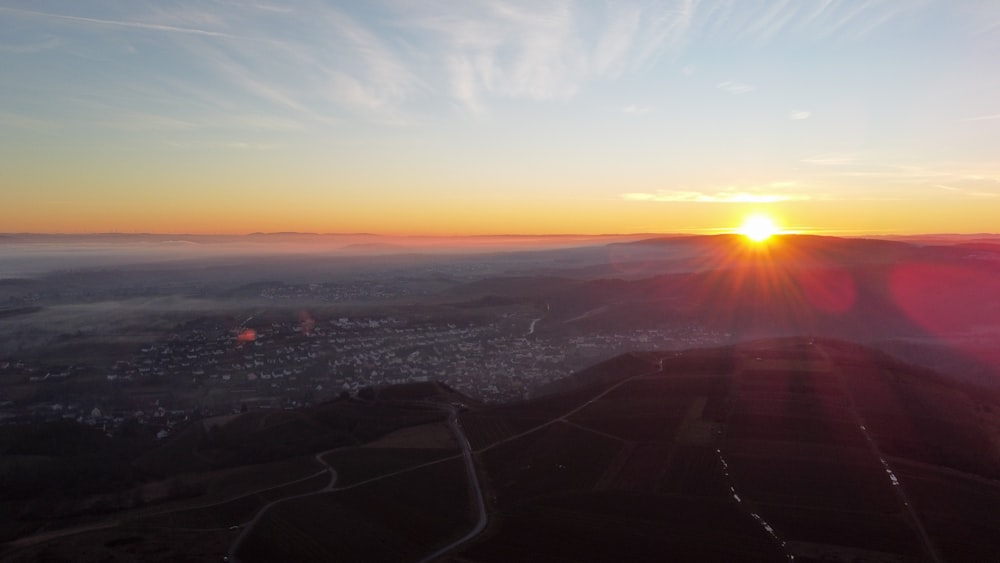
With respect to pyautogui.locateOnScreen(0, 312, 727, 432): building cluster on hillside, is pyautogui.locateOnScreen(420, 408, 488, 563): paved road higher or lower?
higher

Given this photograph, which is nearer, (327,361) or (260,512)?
(260,512)

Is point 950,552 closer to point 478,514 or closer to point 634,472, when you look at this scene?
point 634,472

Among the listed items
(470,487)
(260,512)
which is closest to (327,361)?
(470,487)

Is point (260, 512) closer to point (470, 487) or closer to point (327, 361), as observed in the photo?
point (470, 487)

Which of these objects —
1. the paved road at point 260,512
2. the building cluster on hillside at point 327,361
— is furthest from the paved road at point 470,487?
the building cluster on hillside at point 327,361

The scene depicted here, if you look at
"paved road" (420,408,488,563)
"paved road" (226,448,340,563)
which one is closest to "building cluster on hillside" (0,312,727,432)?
"paved road" (420,408,488,563)

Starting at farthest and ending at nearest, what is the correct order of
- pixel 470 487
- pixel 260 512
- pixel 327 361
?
1. pixel 327 361
2. pixel 470 487
3. pixel 260 512

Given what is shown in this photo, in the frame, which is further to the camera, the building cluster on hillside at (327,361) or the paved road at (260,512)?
the building cluster on hillside at (327,361)

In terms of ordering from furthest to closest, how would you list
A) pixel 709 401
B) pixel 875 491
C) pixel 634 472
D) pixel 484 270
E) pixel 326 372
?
1. pixel 484 270
2. pixel 326 372
3. pixel 709 401
4. pixel 634 472
5. pixel 875 491

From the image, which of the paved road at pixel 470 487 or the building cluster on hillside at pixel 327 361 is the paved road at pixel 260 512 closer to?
the paved road at pixel 470 487

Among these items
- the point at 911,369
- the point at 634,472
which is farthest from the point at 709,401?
the point at 911,369

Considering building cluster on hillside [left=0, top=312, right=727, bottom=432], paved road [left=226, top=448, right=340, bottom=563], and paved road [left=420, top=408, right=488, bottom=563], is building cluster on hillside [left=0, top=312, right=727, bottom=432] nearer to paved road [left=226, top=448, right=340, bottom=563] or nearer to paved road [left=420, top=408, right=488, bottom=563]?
paved road [left=420, top=408, right=488, bottom=563]
